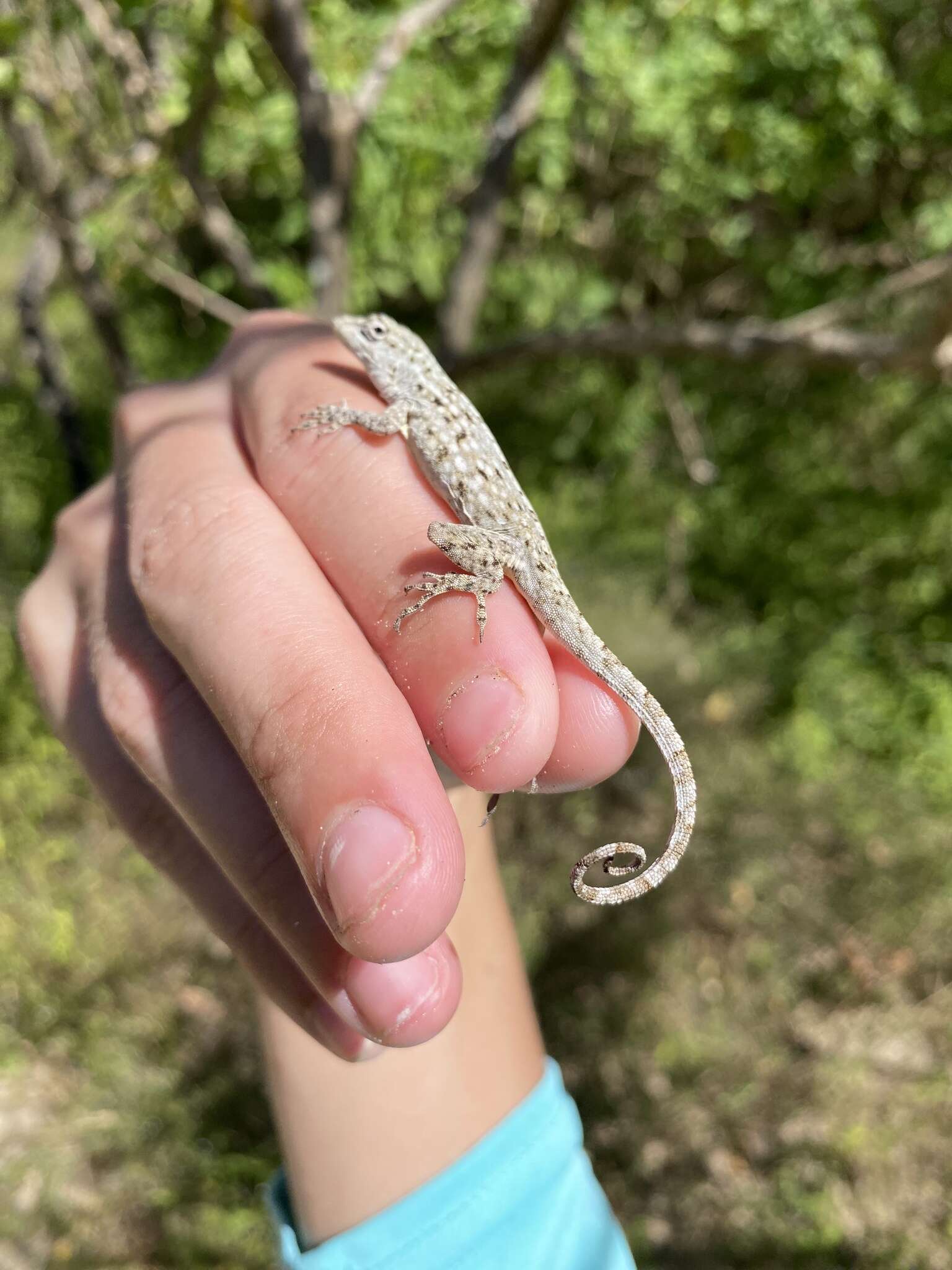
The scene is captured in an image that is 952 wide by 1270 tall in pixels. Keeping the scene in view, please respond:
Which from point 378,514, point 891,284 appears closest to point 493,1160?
point 378,514

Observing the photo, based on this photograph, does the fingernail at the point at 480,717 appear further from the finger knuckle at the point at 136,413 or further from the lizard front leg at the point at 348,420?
the finger knuckle at the point at 136,413

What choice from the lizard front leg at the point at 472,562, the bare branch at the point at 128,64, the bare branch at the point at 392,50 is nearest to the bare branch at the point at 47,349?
the bare branch at the point at 128,64

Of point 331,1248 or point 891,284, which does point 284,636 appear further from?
point 891,284

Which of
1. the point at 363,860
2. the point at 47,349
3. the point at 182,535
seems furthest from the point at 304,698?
the point at 47,349

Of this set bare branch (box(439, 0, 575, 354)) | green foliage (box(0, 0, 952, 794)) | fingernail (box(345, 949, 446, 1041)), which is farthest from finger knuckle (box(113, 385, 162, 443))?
bare branch (box(439, 0, 575, 354))

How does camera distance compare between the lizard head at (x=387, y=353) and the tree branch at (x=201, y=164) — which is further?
the tree branch at (x=201, y=164)

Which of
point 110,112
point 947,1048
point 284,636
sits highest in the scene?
point 110,112
